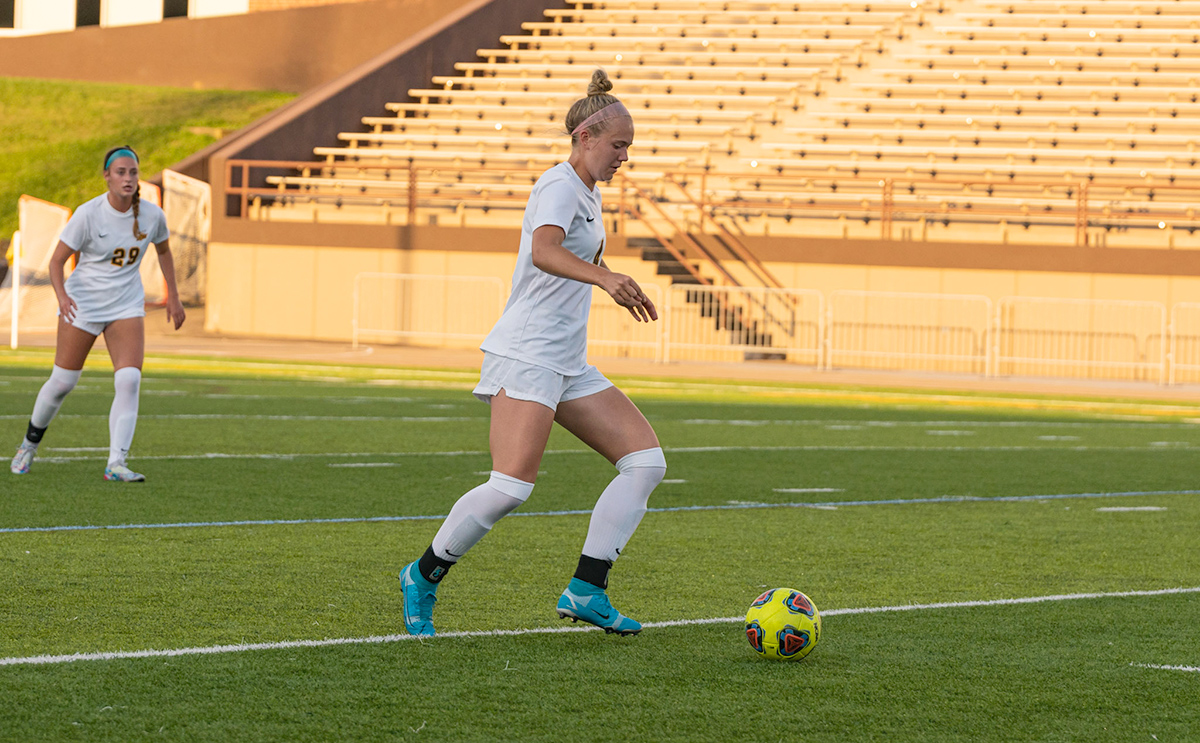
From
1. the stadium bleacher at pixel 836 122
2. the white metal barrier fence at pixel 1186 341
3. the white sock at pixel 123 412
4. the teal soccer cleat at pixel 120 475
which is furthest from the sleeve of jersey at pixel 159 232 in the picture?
the white metal barrier fence at pixel 1186 341

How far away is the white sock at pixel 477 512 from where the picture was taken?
5395 millimetres

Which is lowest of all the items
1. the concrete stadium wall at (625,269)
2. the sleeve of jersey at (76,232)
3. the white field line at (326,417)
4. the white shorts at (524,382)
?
the white field line at (326,417)

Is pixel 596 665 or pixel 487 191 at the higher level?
pixel 487 191

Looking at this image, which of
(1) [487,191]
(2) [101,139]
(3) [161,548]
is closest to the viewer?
(3) [161,548]

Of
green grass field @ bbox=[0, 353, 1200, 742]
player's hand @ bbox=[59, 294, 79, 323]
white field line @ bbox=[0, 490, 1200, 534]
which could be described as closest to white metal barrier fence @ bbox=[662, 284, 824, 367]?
green grass field @ bbox=[0, 353, 1200, 742]

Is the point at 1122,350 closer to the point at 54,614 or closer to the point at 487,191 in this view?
the point at 487,191

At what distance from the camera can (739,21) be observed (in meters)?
34.9

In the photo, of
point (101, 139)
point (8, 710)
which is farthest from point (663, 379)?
point (101, 139)

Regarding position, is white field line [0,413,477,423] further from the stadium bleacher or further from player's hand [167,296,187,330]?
the stadium bleacher

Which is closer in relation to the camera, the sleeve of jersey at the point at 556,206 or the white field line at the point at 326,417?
the sleeve of jersey at the point at 556,206

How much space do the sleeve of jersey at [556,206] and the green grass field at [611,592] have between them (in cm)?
139

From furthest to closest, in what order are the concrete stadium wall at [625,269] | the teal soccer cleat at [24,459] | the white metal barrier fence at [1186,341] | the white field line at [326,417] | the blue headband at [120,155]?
the concrete stadium wall at [625,269] < the white metal barrier fence at [1186,341] < the white field line at [326,417] < the teal soccer cleat at [24,459] < the blue headband at [120,155]

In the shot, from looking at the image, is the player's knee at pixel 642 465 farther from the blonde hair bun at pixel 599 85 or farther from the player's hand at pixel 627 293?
the blonde hair bun at pixel 599 85

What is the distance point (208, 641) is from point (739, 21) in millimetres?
30948
